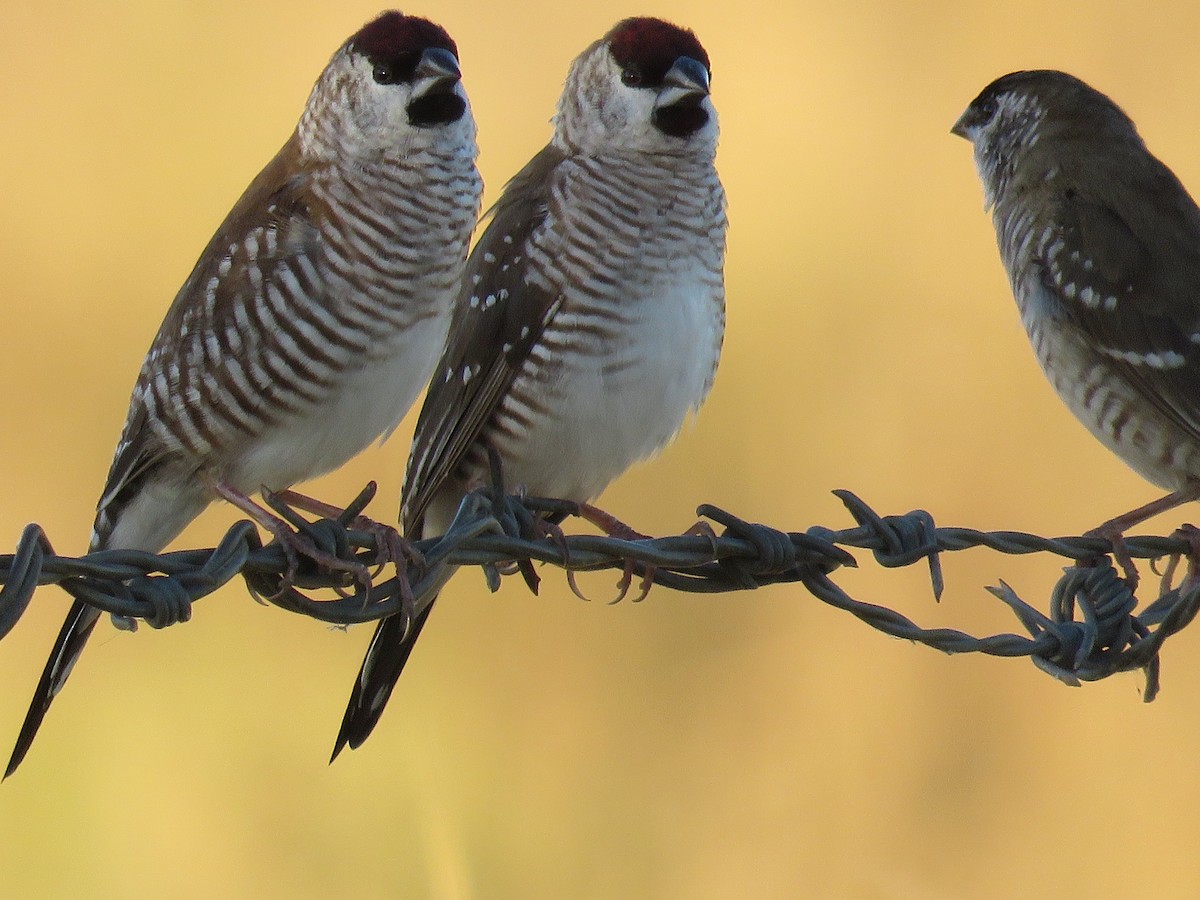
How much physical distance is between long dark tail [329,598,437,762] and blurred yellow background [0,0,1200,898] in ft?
4.86

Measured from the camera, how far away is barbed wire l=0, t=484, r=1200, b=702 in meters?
2.53

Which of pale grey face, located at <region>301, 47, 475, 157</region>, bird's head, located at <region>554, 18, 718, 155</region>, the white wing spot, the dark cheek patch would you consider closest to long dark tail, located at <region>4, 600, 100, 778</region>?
pale grey face, located at <region>301, 47, 475, 157</region>

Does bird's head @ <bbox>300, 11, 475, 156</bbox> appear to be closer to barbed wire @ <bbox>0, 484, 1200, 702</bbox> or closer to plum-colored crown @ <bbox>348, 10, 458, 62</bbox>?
plum-colored crown @ <bbox>348, 10, 458, 62</bbox>

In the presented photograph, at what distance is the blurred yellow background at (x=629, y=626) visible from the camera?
623 cm

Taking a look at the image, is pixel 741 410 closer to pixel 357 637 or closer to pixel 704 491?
pixel 704 491

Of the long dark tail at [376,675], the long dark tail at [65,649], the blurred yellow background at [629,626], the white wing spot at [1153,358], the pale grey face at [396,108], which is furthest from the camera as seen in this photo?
the blurred yellow background at [629,626]

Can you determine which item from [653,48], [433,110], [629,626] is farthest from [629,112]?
[629,626]

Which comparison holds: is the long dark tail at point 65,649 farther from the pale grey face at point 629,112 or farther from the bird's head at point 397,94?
the pale grey face at point 629,112

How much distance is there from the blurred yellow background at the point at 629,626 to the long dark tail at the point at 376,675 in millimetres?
1480

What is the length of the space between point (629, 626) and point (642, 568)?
2935 millimetres

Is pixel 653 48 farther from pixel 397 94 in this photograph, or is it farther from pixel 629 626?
pixel 629 626

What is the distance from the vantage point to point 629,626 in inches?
267

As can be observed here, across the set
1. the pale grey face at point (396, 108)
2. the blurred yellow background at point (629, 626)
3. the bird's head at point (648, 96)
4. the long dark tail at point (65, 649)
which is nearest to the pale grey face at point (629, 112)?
the bird's head at point (648, 96)

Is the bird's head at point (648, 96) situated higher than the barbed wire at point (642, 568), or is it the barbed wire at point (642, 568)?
the bird's head at point (648, 96)
